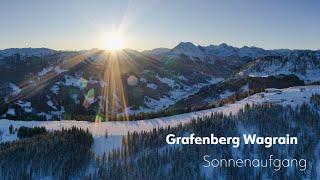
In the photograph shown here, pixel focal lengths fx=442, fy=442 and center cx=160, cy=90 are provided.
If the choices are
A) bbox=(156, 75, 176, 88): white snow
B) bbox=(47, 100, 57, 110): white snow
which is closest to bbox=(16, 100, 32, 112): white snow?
bbox=(47, 100, 57, 110): white snow

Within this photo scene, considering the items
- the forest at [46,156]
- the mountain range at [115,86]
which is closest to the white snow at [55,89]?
the mountain range at [115,86]

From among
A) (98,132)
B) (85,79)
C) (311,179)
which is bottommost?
(311,179)

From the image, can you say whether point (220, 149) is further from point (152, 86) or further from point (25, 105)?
point (152, 86)

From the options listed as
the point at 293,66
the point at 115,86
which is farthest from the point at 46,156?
the point at 293,66

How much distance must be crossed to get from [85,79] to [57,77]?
33.1ft

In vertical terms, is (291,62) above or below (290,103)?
above

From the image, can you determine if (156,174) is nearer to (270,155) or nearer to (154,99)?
(270,155)

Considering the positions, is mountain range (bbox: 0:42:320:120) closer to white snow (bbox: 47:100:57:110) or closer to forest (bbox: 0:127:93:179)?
white snow (bbox: 47:100:57:110)

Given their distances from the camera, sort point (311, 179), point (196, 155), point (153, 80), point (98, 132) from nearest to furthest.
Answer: point (311, 179) → point (196, 155) → point (98, 132) → point (153, 80)

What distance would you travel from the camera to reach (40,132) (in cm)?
2667

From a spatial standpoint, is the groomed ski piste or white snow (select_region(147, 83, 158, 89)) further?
white snow (select_region(147, 83, 158, 89))

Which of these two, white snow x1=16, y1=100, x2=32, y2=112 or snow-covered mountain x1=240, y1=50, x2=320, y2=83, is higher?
snow-covered mountain x1=240, y1=50, x2=320, y2=83

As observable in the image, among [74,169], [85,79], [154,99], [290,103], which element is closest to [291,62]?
[154,99]

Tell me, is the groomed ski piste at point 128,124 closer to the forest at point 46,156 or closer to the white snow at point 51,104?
the forest at point 46,156
